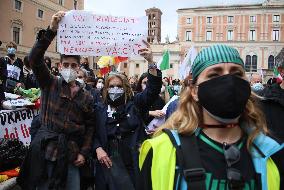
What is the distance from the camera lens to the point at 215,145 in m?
2.07

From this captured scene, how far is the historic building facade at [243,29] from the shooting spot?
3068 inches

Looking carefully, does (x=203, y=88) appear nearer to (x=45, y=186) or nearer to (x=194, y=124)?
(x=194, y=124)

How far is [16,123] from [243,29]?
256ft

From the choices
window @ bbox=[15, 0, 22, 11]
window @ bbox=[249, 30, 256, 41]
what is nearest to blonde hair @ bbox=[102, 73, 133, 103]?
window @ bbox=[15, 0, 22, 11]

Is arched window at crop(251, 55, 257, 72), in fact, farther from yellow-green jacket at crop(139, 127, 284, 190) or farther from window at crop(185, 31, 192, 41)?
yellow-green jacket at crop(139, 127, 284, 190)

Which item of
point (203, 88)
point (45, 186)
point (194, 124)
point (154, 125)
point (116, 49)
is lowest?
point (45, 186)

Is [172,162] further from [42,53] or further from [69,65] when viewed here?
[69,65]

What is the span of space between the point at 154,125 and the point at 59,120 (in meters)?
1.98

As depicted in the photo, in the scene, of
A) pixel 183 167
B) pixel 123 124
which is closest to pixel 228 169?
pixel 183 167

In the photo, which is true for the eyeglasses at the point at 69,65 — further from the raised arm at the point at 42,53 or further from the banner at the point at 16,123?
the banner at the point at 16,123

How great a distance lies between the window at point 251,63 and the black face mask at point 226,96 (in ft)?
253

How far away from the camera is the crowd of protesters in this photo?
1.99 meters

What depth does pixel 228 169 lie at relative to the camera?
1968 mm

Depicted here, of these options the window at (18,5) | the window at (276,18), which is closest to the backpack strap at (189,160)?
the window at (18,5)
